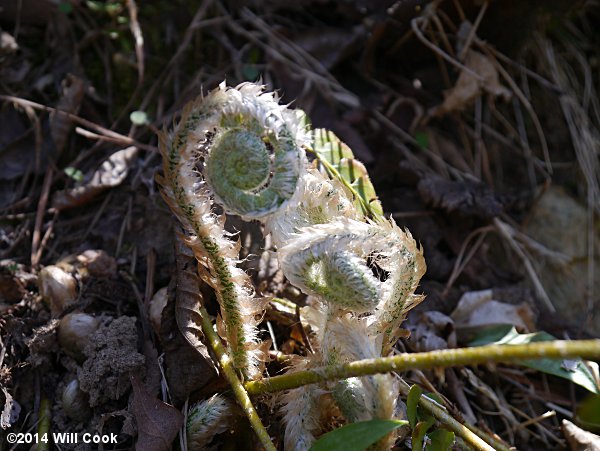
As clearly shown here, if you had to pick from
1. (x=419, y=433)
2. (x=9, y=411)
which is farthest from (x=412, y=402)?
(x=9, y=411)

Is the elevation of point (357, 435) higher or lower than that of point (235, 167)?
lower

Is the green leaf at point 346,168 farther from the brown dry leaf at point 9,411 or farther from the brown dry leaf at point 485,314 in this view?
the brown dry leaf at point 9,411

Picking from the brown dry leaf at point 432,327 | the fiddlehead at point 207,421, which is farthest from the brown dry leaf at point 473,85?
the fiddlehead at point 207,421

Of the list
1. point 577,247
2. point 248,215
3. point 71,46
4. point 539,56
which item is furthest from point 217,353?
point 539,56

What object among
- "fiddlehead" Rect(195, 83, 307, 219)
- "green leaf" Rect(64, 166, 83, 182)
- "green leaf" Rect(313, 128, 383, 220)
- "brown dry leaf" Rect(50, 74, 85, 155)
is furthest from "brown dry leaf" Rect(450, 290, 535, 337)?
"brown dry leaf" Rect(50, 74, 85, 155)

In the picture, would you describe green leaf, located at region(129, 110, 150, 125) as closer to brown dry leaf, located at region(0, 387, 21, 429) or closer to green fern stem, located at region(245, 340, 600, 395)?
brown dry leaf, located at region(0, 387, 21, 429)

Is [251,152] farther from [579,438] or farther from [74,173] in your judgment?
[579,438]
